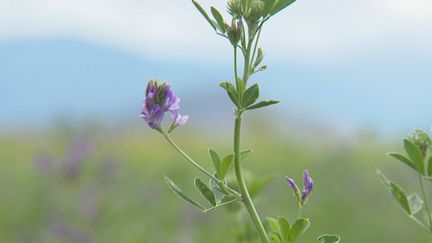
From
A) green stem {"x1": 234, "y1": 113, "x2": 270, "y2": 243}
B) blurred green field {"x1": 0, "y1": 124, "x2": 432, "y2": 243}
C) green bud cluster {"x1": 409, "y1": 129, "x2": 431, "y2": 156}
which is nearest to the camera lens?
green stem {"x1": 234, "y1": 113, "x2": 270, "y2": 243}

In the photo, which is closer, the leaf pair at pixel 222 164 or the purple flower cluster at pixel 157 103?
the leaf pair at pixel 222 164

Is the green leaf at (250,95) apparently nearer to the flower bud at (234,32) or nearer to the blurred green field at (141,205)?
the flower bud at (234,32)

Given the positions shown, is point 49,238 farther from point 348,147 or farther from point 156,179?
point 348,147

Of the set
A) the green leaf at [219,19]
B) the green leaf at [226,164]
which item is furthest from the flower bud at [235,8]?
the green leaf at [226,164]

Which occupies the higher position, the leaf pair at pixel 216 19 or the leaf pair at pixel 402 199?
the leaf pair at pixel 216 19

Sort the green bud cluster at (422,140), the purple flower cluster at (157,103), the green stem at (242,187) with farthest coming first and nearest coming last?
the green bud cluster at (422,140)
the purple flower cluster at (157,103)
the green stem at (242,187)

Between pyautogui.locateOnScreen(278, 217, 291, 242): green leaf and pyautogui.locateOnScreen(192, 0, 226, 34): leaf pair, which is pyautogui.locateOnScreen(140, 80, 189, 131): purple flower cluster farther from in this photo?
pyautogui.locateOnScreen(278, 217, 291, 242): green leaf

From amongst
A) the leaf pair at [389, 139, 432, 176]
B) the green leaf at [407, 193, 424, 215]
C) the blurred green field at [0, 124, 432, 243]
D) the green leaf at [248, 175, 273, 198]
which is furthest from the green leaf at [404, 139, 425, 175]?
the blurred green field at [0, 124, 432, 243]
